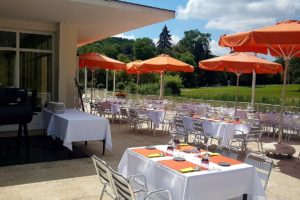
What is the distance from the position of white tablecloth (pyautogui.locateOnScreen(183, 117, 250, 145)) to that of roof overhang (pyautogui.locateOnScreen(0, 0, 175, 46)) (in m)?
2.69

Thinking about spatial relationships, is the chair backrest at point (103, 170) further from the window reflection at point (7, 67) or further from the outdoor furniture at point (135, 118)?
the window reflection at point (7, 67)

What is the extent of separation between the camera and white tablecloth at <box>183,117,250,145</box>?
760 cm

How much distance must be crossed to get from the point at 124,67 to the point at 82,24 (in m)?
4.12

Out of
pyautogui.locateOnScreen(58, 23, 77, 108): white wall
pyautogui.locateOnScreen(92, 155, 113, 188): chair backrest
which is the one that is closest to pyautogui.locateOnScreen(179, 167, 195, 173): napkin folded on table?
pyautogui.locateOnScreen(92, 155, 113, 188): chair backrest

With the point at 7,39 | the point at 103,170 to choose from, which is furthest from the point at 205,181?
the point at 7,39

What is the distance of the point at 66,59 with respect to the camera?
31.5 feet

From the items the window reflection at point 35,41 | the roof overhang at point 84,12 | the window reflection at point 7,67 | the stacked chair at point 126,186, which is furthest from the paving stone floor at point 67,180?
Answer: the window reflection at point 35,41

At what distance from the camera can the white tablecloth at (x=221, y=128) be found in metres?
7.60

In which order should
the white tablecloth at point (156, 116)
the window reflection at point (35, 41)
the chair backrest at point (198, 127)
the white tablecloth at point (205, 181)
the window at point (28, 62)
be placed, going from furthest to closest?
the white tablecloth at point (156, 116)
the window reflection at point (35, 41)
the window at point (28, 62)
the chair backrest at point (198, 127)
the white tablecloth at point (205, 181)

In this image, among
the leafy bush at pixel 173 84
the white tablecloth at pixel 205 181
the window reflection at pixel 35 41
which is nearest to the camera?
the white tablecloth at pixel 205 181

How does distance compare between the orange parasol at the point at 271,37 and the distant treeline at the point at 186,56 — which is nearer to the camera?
the orange parasol at the point at 271,37

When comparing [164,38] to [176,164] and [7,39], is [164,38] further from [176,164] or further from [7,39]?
[176,164]

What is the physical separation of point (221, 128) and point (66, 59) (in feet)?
15.8

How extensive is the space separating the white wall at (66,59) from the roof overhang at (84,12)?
276 millimetres
